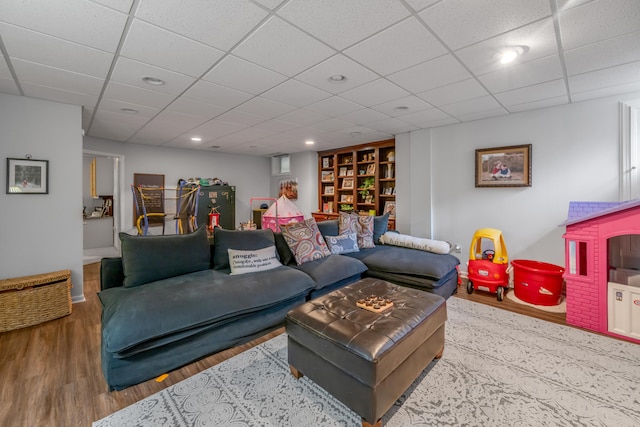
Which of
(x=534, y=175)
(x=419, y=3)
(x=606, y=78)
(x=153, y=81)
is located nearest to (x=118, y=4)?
(x=153, y=81)

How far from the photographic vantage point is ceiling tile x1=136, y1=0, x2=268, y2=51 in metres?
1.62

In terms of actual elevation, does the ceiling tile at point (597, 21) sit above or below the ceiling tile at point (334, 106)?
below

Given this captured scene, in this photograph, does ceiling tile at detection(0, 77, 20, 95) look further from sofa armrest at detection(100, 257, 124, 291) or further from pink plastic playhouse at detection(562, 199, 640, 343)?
pink plastic playhouse at detection(562, 199, 640, 343)

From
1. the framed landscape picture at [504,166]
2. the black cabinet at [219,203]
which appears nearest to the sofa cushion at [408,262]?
the framed landscape picture at [504,166]

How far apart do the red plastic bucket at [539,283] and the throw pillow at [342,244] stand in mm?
2068

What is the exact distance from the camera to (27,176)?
305cm

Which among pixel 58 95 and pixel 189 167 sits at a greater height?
pixel 58 95

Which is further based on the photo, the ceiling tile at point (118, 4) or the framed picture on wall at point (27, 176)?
the framed picture on wall at point (27, 176)

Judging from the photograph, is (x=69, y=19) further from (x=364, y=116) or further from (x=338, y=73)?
(x=364, y=116)

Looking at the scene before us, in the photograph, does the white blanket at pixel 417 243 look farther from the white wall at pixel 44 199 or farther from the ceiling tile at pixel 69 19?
the white wall at pixel 44 199

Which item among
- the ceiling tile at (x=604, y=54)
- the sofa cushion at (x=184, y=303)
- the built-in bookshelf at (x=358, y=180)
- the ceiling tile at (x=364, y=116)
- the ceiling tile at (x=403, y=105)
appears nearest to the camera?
the sofa cushion at (x=184, y=303)

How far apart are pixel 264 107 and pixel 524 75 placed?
2.78 meters

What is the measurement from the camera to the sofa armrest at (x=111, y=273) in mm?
2484

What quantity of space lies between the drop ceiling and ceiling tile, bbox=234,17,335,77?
0.01 meters
